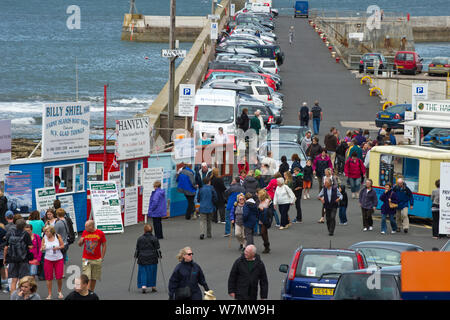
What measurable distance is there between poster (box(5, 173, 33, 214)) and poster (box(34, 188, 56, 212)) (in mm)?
196

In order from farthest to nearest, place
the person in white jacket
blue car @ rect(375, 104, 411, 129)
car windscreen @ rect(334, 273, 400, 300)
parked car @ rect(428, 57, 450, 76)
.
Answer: parked car @ rect(428, 57, 450, 76), blue car @ rect(375, 104, 411, 129), the person in white jacket, car windscreen @ rect(334, 273, 400, 300)

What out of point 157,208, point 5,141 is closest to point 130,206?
point 157,208

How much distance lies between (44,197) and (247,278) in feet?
29.2

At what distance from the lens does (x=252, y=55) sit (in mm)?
57219

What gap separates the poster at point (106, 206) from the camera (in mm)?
24172

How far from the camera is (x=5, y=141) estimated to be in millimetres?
21391

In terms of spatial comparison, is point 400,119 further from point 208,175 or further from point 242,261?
point 242,261

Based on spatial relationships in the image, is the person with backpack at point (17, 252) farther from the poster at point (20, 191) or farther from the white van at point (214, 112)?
the white van at point (214, 112)

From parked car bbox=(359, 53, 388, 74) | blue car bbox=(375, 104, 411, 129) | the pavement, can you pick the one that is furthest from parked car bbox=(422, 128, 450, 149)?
parked car bbox=(359, 53, 388, 74)

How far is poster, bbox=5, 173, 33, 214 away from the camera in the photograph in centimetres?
2202

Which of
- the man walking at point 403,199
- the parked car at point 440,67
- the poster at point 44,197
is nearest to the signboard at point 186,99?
the man walking at point 403,199

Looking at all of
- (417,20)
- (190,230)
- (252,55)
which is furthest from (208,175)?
(417,20)

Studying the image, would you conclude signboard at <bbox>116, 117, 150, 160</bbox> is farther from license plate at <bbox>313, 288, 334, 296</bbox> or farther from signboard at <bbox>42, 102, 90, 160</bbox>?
license plate at <bbox>313, 288, 334, 296</bbox>

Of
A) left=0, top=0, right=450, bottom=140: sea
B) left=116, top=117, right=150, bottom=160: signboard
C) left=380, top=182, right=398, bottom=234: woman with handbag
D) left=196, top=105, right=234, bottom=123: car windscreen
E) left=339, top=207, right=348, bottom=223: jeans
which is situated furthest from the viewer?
left=0, top=0, right=450, bottom=140: sea
